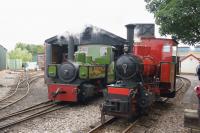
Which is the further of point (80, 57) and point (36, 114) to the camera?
point (80, 57)

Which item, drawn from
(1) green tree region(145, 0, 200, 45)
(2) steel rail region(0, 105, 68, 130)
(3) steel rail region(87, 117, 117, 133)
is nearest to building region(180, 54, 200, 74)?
(1) green tree region(145, 0, 200, 45)

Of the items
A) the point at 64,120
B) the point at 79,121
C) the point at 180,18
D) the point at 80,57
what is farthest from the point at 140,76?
the point at 80,57

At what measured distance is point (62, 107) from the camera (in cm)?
1055

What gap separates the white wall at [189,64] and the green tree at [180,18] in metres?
26.6

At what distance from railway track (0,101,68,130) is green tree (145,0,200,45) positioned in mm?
5106

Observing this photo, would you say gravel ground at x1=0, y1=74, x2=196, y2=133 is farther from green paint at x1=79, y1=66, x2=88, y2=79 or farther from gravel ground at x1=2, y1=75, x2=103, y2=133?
green paint at x1=79, y1=66, x2=88, y2=79

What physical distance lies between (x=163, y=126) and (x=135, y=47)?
279 centimetres

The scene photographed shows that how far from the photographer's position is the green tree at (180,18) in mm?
10117

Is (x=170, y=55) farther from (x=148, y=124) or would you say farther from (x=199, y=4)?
(x=148, y=124)

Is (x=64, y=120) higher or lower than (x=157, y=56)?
lower

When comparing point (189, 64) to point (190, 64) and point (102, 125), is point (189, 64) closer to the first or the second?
point (190, 64)

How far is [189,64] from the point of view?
3794 cm

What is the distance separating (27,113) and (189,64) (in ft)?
105

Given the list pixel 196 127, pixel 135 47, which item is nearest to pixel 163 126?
pixel 196 127
